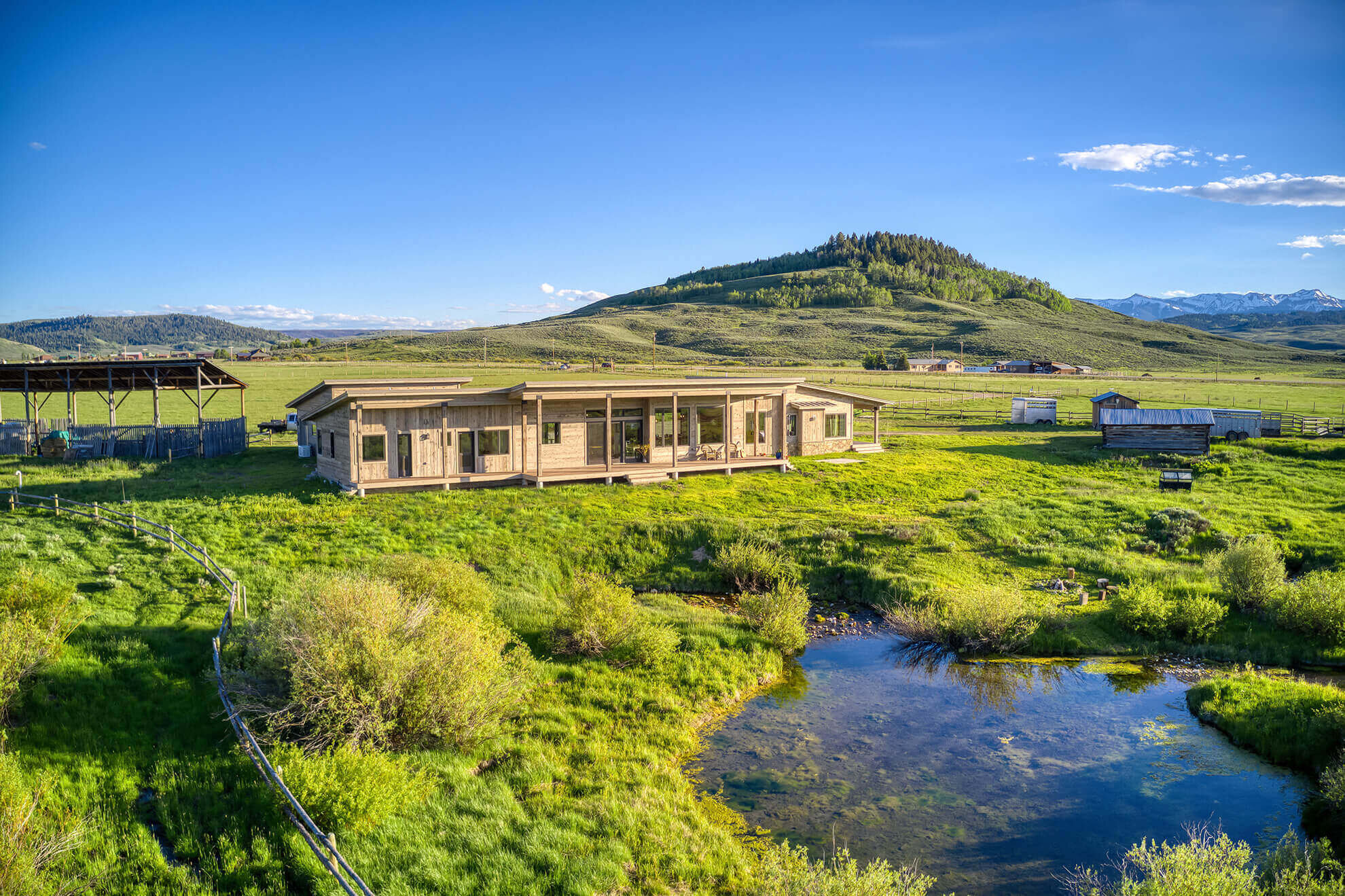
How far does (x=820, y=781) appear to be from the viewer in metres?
12.3

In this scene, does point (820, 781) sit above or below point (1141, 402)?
below

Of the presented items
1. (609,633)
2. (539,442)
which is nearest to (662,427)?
(539,442)

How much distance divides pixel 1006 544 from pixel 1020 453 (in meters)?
17.7

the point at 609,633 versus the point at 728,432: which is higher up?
the point at 728,432

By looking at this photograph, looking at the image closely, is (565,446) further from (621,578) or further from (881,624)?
(881,624)

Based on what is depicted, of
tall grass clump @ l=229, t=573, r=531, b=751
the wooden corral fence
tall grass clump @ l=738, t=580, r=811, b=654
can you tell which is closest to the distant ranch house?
the wooden corral fence

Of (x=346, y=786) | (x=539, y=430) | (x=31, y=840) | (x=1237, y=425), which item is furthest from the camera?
(x=1237, y=425)

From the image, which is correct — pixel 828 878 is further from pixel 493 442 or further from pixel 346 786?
pixel 493 442

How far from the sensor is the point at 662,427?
32500mm

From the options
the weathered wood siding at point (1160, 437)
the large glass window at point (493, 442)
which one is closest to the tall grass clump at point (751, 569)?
the large glass window at point (493, 442)

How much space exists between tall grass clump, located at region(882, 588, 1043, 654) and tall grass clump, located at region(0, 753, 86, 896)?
1564cm

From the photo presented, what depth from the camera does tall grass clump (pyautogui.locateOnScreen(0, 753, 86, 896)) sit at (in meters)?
7.91

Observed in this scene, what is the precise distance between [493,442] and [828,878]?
23.3 meters

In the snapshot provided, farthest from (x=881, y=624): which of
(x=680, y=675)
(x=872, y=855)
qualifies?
(x=872, y=855)
